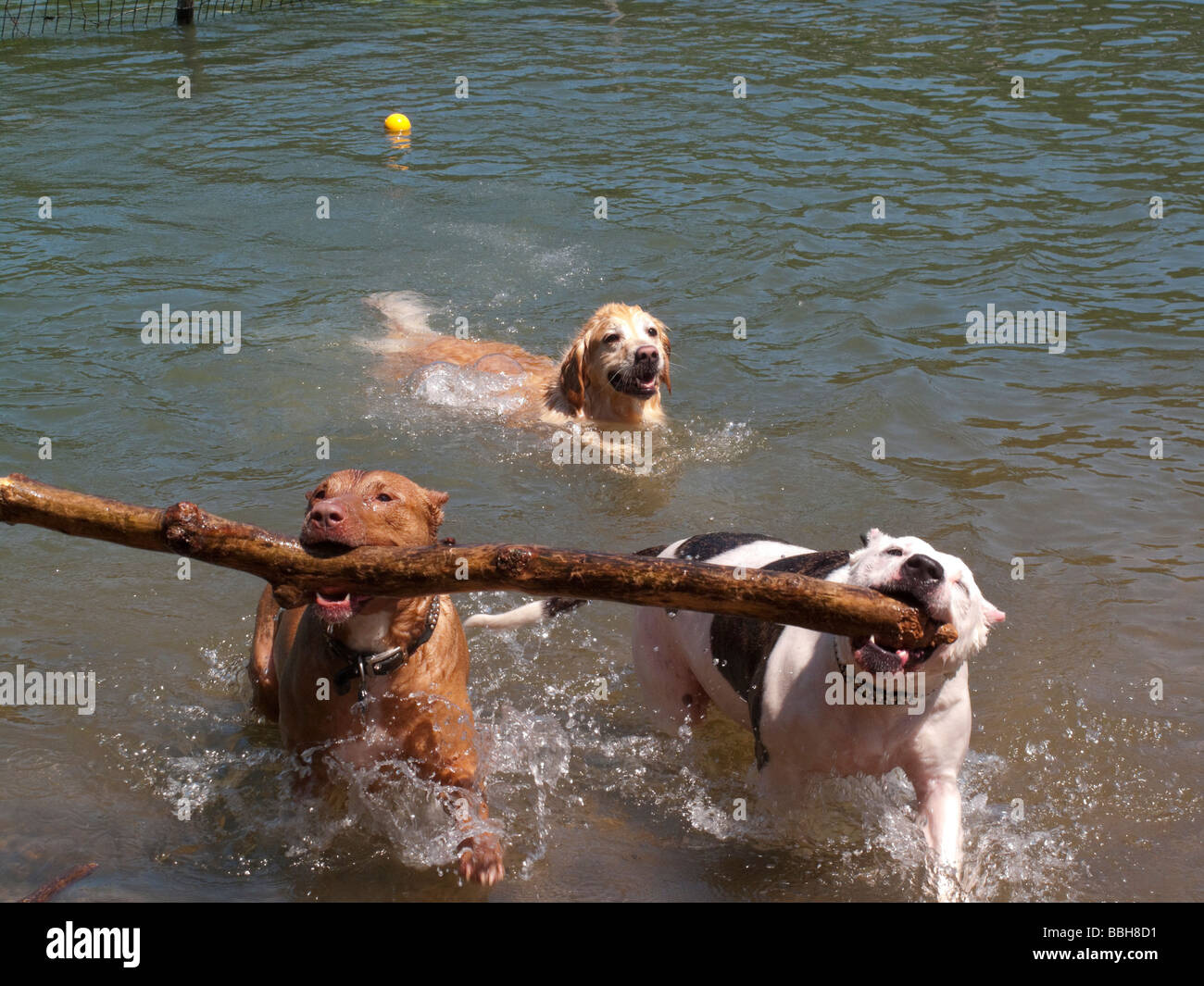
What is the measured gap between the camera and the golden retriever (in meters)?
8.89

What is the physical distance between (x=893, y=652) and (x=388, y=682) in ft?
6.07

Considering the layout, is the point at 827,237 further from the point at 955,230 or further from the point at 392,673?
the point at 392,673

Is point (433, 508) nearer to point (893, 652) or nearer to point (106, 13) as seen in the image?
point (893, 652)

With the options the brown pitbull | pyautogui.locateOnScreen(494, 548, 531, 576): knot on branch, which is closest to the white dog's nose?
pyautogui.locateOnScreen(494, 548, 531, 576): knot on branch

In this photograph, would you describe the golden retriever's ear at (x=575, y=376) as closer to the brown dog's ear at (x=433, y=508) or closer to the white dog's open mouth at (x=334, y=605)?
the brown dog's ear at (x=433, y=508)

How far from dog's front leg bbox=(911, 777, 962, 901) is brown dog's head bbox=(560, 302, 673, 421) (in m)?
4.74

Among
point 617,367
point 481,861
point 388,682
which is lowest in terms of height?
point 481,861

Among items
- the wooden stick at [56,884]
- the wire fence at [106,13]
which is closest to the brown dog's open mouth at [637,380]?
the wooden stick at [56,884]

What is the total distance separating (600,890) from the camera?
15.1 feet

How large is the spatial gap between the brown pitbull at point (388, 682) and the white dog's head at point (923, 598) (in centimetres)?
154

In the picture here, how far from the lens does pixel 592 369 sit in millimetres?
9094

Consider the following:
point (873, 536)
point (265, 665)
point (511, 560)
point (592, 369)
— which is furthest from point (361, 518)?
point (592, 369)

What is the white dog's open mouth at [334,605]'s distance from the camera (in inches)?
173
